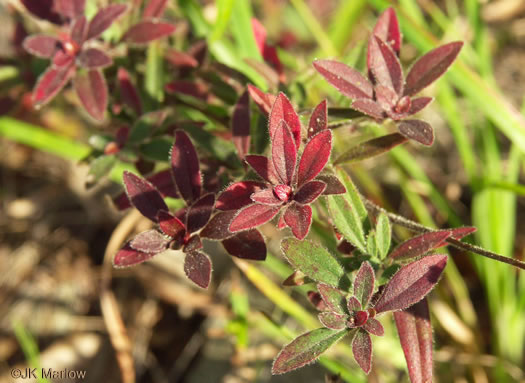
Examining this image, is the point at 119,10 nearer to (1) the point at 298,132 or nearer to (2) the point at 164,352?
(1) the point at 298,132

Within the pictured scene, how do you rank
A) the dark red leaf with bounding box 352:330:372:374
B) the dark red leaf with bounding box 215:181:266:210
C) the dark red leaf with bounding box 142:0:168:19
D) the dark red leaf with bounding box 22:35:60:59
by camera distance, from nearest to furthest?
1. the dark red leaf with bounding box 352:330:372:374
2. the dark red leaf with bounding box 215:181:266:210
3. the dark red leaf with bounding box 22:35:60:59
4. the dark red leaf with bounding box 142:0:168:19

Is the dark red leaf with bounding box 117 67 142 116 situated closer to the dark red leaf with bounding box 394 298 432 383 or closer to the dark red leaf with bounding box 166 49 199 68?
the dark red leaf with bounding box 166 49 199 68

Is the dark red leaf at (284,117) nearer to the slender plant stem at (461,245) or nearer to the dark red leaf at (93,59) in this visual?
the slender plant stem at (461,245)

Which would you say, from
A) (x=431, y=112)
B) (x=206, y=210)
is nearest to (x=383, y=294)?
(x=206, y=210)

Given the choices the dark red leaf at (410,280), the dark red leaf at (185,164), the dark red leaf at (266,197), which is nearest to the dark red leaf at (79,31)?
the dark red leaf at (185,164)

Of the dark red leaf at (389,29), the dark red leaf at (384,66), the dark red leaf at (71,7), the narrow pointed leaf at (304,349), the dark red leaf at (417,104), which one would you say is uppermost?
the dark red leaf at (389,29)

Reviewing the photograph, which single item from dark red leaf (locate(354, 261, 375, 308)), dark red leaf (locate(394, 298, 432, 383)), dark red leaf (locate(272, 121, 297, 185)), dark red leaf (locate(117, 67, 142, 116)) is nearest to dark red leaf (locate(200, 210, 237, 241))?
dark red leaf (locate(272, 121, 297, 185))
